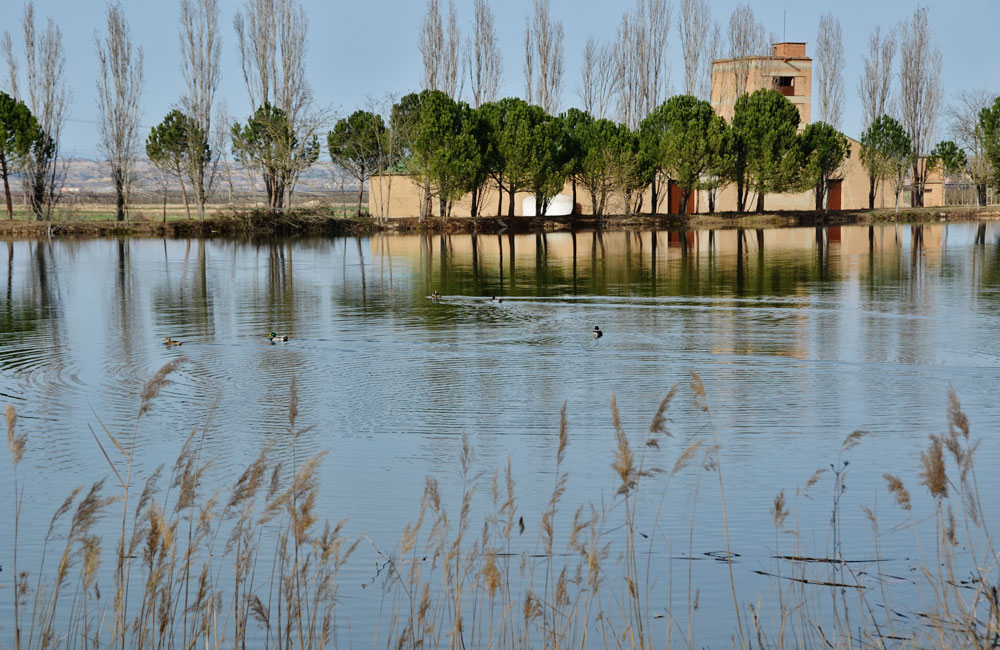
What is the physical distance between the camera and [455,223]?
5762 centimetres

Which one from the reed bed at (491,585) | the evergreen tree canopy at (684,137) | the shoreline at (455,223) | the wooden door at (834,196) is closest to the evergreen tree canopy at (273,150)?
the shoreline at (455,223)

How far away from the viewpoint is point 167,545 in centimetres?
367

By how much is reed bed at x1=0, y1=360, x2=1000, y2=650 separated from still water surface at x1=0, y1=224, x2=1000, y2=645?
8.2 inches

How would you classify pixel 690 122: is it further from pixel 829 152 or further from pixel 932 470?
pixel 932 470

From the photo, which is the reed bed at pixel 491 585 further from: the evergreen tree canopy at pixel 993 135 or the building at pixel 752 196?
the evergreen tree canopy at pixel 993 135

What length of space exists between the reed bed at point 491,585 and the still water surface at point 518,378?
8.2 inches

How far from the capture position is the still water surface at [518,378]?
24.3 feet

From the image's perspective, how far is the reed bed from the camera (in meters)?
3.97

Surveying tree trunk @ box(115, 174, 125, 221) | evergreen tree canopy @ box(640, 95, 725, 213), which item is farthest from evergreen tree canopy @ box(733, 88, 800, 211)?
tree trunk @ box(115, 174, 125, 221)

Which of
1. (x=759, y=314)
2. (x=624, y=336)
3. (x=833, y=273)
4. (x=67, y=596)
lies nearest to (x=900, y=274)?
(x=833, y=273)

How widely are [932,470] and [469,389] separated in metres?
8.26

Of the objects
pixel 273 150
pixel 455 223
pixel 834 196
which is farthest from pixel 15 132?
pixel 834 196

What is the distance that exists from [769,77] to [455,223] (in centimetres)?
2492

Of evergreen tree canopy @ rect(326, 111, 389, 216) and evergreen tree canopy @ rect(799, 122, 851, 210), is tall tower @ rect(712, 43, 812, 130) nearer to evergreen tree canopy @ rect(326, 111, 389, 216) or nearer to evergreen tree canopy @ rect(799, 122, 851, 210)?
evergreen tree canopy @ rect(799, 122, 851, 210)
